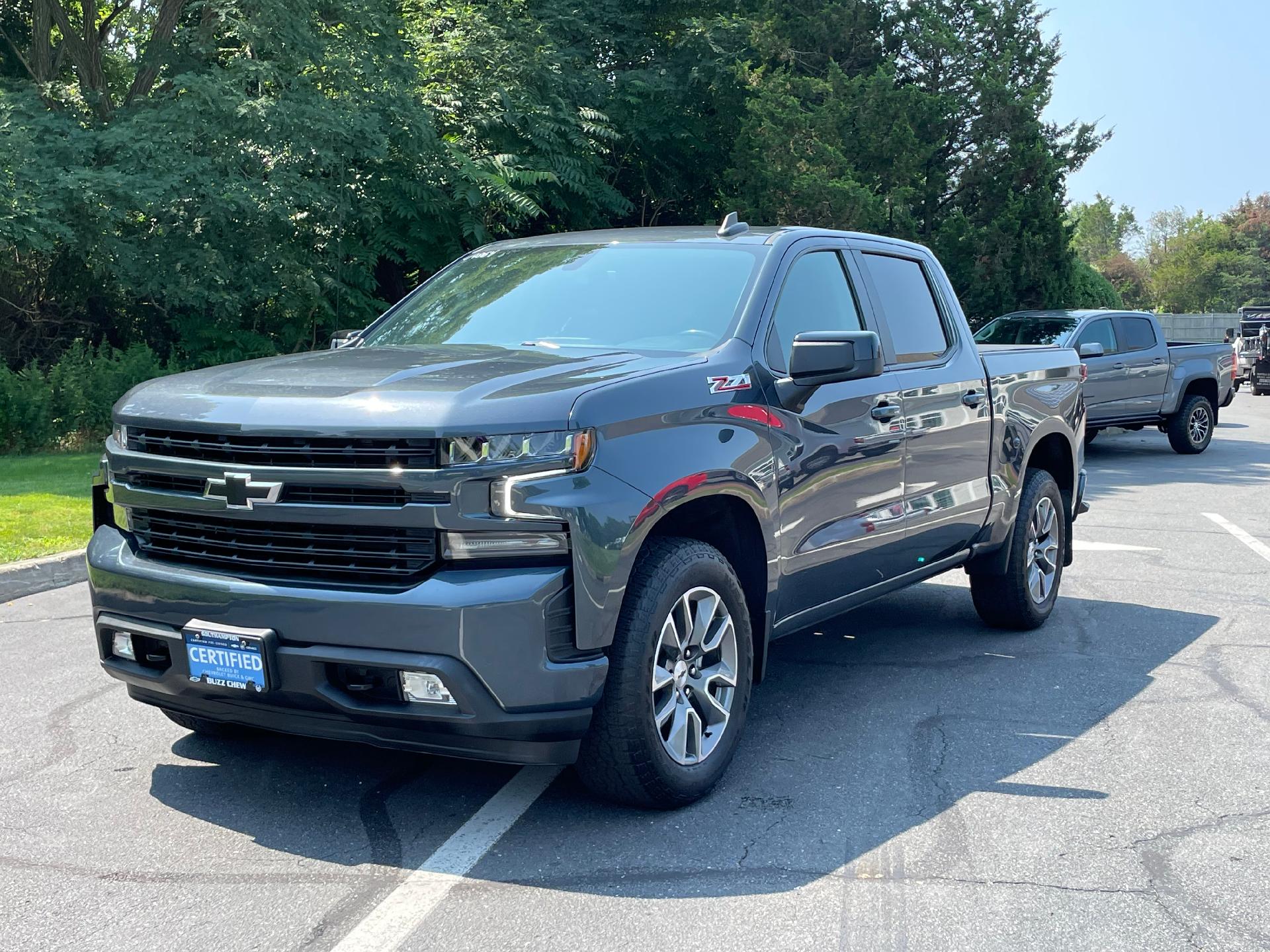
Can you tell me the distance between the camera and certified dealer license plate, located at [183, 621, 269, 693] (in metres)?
4.08

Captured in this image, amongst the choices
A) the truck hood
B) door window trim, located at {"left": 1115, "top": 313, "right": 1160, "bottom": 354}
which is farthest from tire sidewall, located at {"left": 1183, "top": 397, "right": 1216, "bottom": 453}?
the truck hood

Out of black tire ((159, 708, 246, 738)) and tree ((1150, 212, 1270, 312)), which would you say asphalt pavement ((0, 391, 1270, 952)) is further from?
tree ((1150, 212, 1270, 312))

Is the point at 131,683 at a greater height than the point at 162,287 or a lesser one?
lesser

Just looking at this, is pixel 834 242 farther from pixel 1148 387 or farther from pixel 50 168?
pixel 1148 387

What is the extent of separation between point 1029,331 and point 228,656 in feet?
50.5

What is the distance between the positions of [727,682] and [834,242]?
2.21 metres

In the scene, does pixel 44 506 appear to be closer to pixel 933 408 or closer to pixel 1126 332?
pixel 933 408

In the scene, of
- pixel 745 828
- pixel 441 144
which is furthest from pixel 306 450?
pixel 441 144

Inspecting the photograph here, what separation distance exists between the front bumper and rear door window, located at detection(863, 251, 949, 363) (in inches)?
108

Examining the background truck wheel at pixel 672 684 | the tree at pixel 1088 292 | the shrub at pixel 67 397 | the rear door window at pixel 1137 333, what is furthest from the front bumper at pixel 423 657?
the tree at pixel 1088 292

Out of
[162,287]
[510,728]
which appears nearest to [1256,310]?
[162,287]

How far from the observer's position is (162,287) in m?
17.0

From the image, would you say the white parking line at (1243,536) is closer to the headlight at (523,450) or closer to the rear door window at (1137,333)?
the rear door window at (1137,333)

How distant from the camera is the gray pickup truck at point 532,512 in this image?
3988mm
